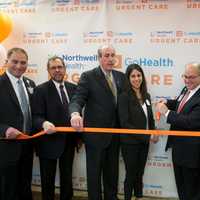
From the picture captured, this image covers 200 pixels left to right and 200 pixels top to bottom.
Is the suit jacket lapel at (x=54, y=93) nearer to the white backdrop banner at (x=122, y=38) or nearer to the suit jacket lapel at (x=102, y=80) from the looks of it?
the suit jacket lapel at (x=102, y=80)

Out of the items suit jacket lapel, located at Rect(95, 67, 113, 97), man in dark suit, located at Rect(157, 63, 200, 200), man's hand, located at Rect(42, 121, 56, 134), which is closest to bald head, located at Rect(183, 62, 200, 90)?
man in dark suit, located at Rect(157, 63, 200, 200)

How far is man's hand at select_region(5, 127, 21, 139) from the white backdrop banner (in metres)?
1.10

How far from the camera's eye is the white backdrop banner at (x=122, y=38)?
409 centimetres

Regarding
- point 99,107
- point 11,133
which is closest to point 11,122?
point 11,133

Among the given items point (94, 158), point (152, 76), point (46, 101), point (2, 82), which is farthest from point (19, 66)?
point (152, 76)

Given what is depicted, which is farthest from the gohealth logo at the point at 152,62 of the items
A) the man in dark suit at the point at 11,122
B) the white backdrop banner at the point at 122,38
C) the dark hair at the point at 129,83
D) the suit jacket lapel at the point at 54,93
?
the man in dark suit at the point at 11,122

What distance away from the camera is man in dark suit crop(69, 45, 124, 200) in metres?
3.70

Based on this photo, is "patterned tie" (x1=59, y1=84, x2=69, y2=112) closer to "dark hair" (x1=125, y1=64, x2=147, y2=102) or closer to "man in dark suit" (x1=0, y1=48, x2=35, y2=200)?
"man in dark suit" (x1=0, y1=48, x2=35, y2=200)

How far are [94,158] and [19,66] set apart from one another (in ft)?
3.98

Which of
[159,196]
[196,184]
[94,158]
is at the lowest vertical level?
[159,196]

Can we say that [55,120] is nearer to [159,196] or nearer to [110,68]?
[110,68]

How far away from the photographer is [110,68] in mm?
3729

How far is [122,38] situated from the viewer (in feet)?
13.9

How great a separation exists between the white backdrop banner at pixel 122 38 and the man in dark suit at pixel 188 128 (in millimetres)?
531
